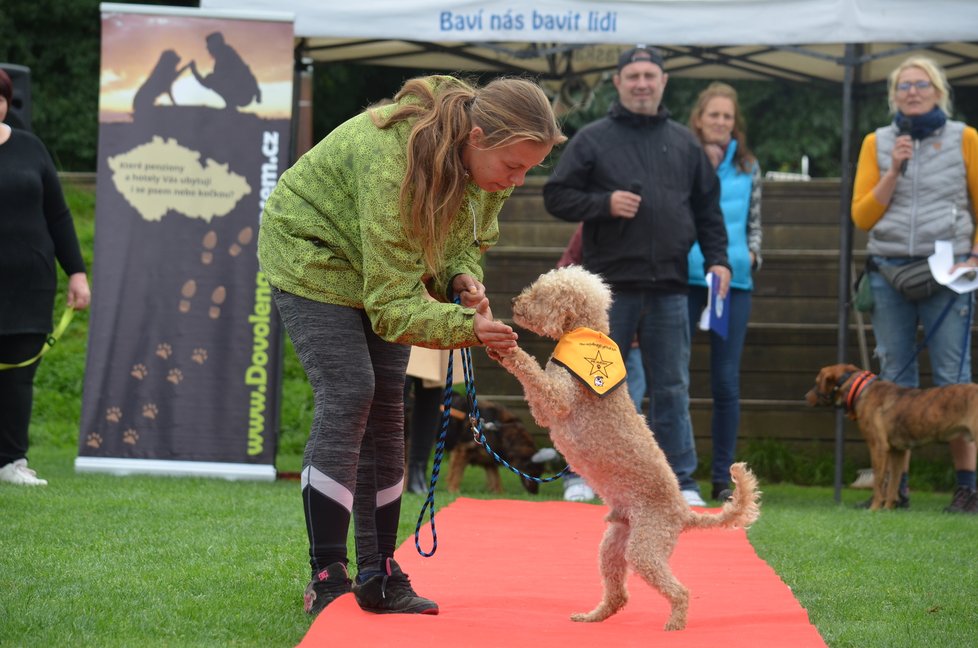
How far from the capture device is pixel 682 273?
6805 mm

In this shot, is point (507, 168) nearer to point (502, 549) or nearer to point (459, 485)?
point (502, 549)

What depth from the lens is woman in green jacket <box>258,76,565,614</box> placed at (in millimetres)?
3443

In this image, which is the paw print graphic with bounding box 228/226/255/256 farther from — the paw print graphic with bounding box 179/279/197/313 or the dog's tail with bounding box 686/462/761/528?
the dog's tail with bounding box 686/462/761/528

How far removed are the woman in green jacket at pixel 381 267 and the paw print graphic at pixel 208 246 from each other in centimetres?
343

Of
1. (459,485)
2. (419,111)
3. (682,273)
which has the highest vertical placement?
(419,111)

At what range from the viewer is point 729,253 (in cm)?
743

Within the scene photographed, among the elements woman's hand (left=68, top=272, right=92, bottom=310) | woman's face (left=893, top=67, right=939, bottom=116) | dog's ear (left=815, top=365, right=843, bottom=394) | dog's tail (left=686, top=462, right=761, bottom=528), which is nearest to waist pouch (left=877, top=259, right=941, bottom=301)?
dog's ear (left=815, top=365, right=843, bottom=394)

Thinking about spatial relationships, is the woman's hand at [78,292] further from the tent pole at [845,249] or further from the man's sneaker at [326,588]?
the tent pole at [845,249]

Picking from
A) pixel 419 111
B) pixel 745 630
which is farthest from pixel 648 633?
pixel 419 111

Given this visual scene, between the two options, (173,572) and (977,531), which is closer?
(173,572)

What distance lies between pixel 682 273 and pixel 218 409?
8.75 feet

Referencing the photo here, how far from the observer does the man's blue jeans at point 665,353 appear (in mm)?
6770

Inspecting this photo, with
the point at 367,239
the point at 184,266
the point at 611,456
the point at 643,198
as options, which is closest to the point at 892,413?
the point at 643,198

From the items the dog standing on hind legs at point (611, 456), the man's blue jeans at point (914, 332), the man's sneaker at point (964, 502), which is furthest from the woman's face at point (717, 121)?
the dog standing on hind legs at point (611, 456)
